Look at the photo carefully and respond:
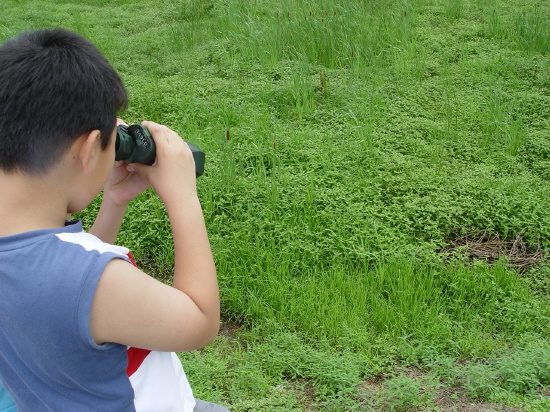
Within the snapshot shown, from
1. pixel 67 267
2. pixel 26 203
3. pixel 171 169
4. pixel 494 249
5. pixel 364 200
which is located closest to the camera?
pixel 67 267

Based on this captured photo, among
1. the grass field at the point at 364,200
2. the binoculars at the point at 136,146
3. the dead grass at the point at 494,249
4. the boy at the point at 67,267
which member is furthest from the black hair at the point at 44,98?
the dead grass at the point at 494,249

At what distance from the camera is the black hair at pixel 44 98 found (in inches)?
49.9

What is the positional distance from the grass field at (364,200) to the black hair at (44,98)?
1.69 meters

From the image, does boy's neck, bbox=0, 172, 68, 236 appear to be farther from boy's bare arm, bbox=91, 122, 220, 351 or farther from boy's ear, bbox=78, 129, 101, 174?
boy's bare arm, bbox=91, 122, 220, 351

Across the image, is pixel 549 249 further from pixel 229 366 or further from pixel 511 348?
pixel 229 366

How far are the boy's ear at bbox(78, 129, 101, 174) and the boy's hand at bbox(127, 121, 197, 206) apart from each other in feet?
0.65

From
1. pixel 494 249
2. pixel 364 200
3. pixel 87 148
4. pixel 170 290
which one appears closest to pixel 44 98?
pixel 87 148

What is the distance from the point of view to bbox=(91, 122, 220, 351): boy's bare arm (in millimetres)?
1226

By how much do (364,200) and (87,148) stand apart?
2.85 metres

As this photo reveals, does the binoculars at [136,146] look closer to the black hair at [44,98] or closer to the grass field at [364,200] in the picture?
the black hair at [44,98]

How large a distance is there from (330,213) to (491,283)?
3.33 ft

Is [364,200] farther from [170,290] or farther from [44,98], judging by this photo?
[44,98]

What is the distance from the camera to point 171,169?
1.51 metres

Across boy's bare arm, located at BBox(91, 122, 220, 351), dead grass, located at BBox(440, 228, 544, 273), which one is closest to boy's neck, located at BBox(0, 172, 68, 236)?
boy's bare arm, located at BBox(91, 122, 220, 351)
